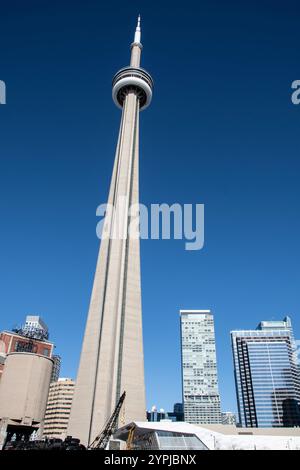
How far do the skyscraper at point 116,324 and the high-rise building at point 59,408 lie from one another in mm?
120851

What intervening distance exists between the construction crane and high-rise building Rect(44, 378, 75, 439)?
12526cm

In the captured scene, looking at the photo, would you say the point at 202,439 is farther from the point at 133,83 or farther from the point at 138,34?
the point at 138,34

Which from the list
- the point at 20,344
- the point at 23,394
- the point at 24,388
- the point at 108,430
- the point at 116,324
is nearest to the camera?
the point at 108,430

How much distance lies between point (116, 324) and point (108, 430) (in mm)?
19544

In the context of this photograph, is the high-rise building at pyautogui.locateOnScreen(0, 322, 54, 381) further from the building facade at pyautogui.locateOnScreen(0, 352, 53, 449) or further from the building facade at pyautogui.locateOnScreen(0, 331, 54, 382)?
the building facade at pyautogui.locateOnScreen(0, 352, 53, 449)

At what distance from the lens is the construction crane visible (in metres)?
59.6

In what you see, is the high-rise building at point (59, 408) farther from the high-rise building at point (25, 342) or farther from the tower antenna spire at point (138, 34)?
the tower antenna spire at point (138, 34)

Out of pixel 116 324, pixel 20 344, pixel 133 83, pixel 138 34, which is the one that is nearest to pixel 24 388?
pixel 116 324

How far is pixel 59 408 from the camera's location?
178 m

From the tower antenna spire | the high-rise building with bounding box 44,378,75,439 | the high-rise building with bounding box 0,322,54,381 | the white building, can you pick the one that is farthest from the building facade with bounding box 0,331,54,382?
the tower antenna spire

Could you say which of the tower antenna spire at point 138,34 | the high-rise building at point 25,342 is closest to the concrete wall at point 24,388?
the high-rise building at point 25,342
